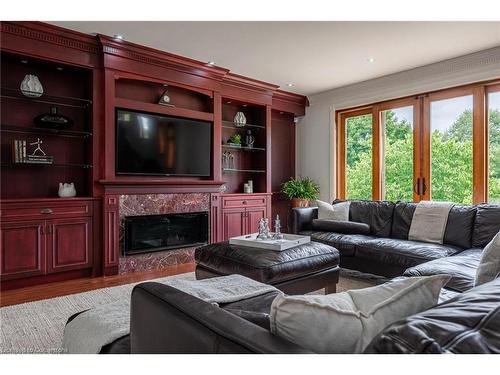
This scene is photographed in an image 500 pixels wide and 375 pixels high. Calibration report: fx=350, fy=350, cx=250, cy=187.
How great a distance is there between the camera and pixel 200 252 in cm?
304

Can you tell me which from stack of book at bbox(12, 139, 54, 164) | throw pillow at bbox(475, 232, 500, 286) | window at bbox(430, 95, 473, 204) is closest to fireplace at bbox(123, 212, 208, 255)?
stack of book at bbox(12, 139, 54, 164)

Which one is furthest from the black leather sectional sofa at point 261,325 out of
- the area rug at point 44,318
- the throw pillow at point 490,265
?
the area rug at point 44,318

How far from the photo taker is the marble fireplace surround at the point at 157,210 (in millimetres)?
4098

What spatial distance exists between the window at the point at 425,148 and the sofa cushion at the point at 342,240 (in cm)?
168

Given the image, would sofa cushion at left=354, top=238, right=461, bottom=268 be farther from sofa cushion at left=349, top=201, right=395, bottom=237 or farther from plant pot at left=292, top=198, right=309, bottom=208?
plant pot at left=292, top=198, right=309, bottom=208

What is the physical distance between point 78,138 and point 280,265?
2960 mm

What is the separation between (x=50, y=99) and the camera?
395 cm

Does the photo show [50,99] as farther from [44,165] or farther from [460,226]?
[460,226]

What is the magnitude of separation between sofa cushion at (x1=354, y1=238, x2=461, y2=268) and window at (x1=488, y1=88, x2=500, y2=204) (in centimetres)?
153

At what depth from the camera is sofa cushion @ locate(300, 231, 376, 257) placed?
3.65 m

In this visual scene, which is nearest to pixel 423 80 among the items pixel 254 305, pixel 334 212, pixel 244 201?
pixel 334 212

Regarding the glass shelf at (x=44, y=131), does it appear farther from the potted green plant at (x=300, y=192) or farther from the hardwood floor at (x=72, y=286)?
the potted green plant at (x=300, y=192)
